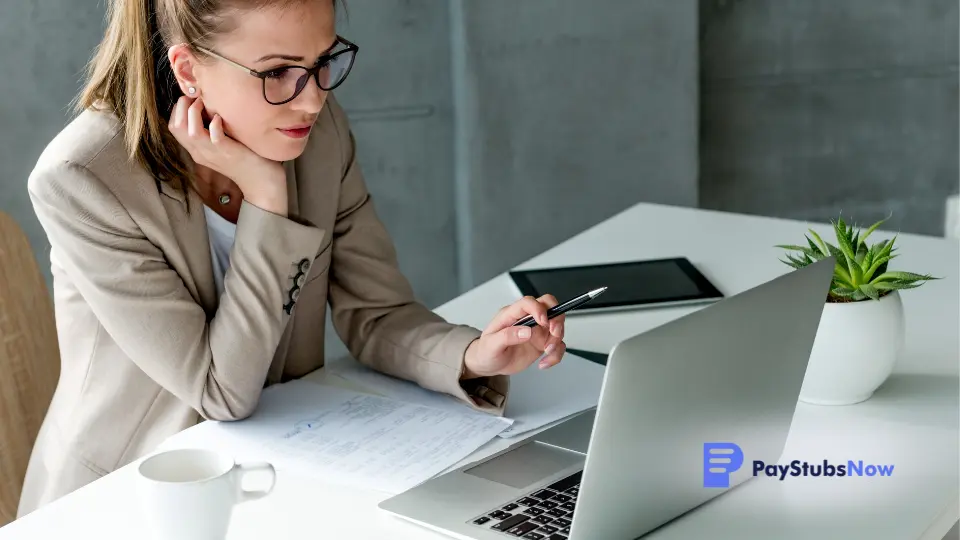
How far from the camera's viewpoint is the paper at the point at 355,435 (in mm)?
1229

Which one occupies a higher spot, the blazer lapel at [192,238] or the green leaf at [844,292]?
the blazer lapel at [192,238]

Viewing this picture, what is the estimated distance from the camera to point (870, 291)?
1341mm

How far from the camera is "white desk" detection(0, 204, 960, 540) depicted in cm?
110

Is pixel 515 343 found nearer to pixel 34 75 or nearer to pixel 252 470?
pixel 252 470

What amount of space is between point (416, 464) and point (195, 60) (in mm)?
566

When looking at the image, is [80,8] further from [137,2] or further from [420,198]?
[137,2]

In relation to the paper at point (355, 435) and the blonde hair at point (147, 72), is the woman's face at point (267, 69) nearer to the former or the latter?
the blonde hair at point (147, 72)

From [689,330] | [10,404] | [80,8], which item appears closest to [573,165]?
[80,8]

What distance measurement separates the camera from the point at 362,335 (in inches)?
62.8

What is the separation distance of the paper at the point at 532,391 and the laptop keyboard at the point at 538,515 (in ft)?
0.59

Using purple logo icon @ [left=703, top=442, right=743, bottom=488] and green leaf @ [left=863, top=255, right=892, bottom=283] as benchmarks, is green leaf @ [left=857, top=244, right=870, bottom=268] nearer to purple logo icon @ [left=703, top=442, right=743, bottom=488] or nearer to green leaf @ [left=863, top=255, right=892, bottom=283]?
green leaf @ [left=863, top=255, right=892, bottom=283]


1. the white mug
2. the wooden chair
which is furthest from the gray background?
the white mug

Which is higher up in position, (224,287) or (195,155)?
(195,155)

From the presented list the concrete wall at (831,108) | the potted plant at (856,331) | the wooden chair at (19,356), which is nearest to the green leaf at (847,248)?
the potted plant at (856,331)
